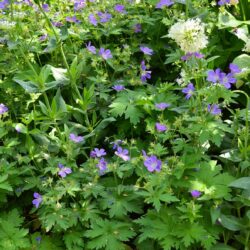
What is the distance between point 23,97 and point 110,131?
19.4 inches

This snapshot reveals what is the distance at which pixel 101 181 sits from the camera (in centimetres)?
221

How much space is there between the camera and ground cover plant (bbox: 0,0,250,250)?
6.51 ft

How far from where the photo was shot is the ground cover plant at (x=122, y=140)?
6.51 feet

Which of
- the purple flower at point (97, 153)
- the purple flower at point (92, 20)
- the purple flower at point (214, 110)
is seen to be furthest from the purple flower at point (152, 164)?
the purple flower at point (92, 20)

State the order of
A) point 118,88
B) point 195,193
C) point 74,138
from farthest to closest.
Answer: point 118,88 → point 74,138 → point 195,193

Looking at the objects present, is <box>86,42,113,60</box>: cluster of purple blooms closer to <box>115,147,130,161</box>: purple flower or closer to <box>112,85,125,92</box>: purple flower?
<box>112,85,125,92</box>: purple flower

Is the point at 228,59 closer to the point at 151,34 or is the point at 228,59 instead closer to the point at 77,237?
the point at 151,34

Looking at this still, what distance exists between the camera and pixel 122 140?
2.33 meters

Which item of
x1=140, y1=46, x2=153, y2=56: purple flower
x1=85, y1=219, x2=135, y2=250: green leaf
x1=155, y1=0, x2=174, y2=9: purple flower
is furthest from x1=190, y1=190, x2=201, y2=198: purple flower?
x1=155, y1=0, x2=174, y2=9: purple flower

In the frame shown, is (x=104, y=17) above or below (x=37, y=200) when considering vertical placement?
above

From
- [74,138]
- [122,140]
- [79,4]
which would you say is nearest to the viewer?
[74,138]

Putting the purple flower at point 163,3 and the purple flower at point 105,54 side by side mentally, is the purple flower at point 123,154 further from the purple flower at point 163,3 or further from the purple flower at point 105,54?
the purple flower at point 163,3

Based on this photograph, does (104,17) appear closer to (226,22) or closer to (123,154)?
(226,22)

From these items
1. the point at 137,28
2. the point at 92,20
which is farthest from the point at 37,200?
the point at 137,28
